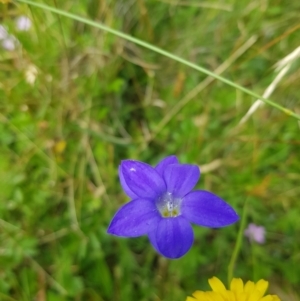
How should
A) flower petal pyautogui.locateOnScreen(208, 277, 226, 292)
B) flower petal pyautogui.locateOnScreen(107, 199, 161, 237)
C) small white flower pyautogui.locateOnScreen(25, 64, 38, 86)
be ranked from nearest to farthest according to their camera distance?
flower petal pyautogui.locateOnScreen(107, 199, 161, 237) < flower petal pyautogui.locateOnScreen(208, 277, 226, 292) < small white flower pyautogui.locateOnScreen(25, 64, 38, 86)

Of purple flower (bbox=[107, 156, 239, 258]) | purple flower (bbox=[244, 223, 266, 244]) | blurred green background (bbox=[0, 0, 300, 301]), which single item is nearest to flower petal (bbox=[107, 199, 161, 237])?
purple flower (bbox=[107, 156, 239, 258])

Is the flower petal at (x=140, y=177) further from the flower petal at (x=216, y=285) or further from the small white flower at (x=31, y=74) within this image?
the small white flower at (x=31, y=74)

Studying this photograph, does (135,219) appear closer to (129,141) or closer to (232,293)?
(232,293)

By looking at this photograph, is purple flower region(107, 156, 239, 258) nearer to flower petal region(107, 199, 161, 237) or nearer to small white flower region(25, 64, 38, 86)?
flower petal region(107, 199, 161, 237)

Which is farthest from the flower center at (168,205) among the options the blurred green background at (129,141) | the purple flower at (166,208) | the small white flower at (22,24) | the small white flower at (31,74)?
the small white flower at (22,24)

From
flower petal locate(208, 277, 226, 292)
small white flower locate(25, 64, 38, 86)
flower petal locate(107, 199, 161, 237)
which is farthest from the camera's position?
small white flower locate(25, 64, 38, 86)

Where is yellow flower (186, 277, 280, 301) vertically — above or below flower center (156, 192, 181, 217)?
below

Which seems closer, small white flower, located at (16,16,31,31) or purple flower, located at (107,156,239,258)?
purple flower, located at (107,156,239,258)

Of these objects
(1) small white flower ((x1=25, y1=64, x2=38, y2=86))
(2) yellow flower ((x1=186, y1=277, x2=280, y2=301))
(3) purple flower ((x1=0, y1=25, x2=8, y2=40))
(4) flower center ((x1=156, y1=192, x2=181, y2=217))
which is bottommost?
(2) yellow flower ((x1=186, y1=277, x2=280, y2=301))
